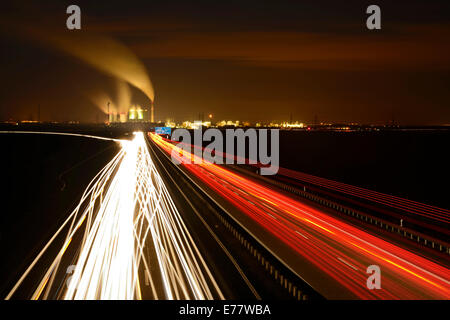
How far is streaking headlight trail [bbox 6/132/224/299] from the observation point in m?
11.2

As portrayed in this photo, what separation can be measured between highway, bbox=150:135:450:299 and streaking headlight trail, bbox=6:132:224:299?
2.58 meters

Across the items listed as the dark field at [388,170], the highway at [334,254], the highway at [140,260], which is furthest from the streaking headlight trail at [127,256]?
the dark field at [388,170]

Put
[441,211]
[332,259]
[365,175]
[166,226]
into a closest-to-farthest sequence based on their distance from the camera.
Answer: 1. [332,259]
2. [166,226]
3. [441,211]
4. [365,175]

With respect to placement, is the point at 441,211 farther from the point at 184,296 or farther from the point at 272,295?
the point at 184,296

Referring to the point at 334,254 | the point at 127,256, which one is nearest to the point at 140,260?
the point at 127,256

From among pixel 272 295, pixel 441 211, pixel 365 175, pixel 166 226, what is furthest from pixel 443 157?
pixel 272 295

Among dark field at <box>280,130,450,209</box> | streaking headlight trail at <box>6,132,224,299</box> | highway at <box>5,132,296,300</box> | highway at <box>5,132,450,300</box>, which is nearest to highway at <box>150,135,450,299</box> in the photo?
highway at <box>5,132,450,300</box>

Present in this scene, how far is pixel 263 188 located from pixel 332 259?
15.7m

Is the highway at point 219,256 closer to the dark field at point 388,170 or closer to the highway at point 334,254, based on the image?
the highway at point 334,254

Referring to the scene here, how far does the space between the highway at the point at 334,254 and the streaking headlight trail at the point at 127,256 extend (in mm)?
2585

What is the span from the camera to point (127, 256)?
45.1 feet

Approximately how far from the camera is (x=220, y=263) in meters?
14.1

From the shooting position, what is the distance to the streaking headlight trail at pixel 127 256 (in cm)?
1116

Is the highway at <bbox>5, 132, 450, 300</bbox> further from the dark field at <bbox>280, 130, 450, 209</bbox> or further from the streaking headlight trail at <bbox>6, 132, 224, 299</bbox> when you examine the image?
the dark field at <bbox>280, 130, 450, 209</bbox>
